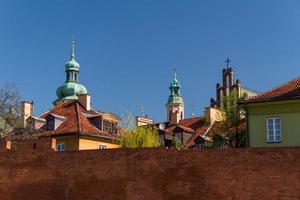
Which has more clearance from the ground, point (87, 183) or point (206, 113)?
point (206, 113)

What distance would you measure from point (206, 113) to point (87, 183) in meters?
22.5

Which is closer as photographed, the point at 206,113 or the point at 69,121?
the point at 69,121

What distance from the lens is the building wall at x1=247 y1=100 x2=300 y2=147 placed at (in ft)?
87.5

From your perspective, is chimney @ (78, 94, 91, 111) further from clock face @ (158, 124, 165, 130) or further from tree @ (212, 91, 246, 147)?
tree @ (212, 91, 246, 147)

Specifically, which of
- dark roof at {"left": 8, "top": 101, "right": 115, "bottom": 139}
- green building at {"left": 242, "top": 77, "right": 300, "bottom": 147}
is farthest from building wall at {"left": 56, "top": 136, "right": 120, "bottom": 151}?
green building at {"left": 242, "top": 77, "right": 300, "bottom": 147}

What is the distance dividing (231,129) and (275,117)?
31.0ft

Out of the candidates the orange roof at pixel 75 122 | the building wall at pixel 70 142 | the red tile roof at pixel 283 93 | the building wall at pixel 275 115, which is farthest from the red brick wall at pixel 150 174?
the orange roof at pixel 75 122

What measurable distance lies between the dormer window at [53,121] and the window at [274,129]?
16166mm

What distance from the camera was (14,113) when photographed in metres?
34.8

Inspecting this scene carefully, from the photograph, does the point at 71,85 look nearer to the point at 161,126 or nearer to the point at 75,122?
the point at 161,126

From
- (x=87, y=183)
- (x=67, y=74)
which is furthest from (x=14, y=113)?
(x=67, y=74)

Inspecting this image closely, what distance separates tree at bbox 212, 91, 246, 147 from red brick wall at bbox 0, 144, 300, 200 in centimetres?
1491

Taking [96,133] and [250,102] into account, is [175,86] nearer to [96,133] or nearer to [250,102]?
[96,133]

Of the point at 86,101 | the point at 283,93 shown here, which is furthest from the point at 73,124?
the point at 283,93
